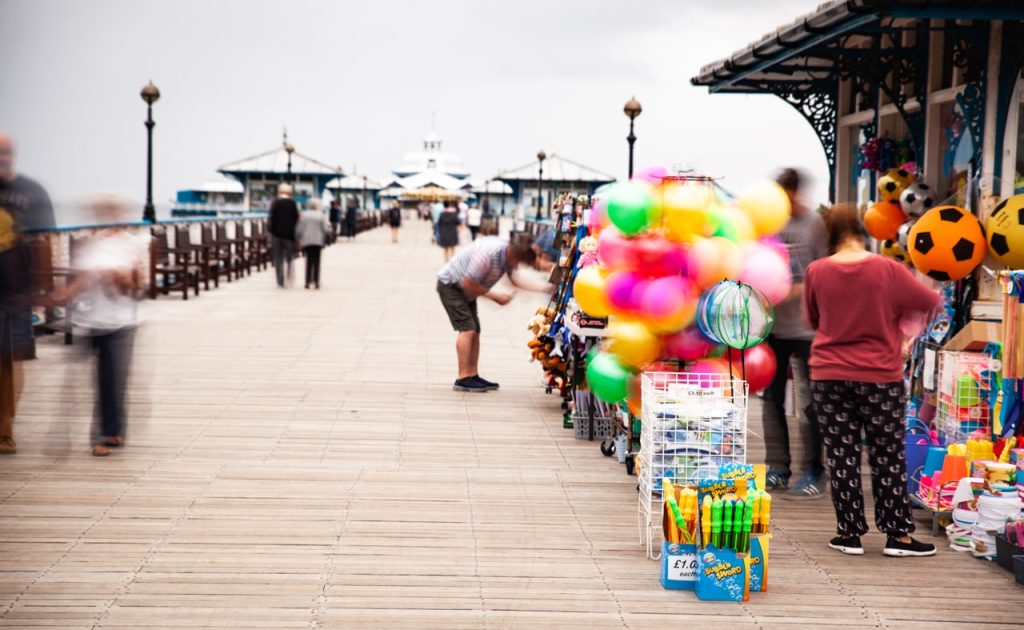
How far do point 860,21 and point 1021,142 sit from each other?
172 cm

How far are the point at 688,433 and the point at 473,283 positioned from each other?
4.43 m

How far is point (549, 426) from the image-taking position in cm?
929

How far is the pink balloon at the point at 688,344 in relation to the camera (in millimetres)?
6406

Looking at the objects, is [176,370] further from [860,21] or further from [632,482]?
Answer: [860,21]

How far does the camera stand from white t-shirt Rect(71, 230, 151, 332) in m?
7.39

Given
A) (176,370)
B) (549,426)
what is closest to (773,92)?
(549,426)

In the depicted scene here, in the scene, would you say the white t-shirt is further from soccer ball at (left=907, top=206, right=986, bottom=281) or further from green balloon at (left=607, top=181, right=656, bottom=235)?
soccer ball at (left=907, top=206, right=986, bottom=281)

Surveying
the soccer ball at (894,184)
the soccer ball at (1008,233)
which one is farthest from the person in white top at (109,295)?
the soccer ball at (894,184)

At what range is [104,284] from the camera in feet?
24.5

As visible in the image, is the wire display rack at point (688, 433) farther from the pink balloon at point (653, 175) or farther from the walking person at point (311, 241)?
the walking person at point (311, 241)

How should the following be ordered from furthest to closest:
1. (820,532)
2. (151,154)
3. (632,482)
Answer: (151,154), (632,482), (820,532)

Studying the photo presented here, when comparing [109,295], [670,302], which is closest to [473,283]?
[109,295]

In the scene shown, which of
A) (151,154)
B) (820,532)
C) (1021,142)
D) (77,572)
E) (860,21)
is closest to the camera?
(77,572)

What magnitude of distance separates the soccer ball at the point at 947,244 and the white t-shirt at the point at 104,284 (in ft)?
17.0
